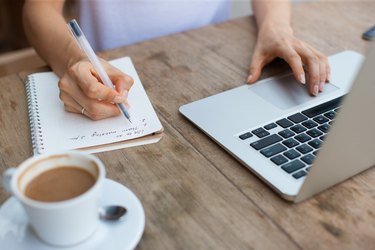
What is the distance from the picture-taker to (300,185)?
0.58 m

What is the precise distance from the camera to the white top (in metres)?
1.22

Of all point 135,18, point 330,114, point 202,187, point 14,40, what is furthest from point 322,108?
point 14,40

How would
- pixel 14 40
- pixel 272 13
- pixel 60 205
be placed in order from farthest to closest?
1. pixel 14 40
2. pixel 272 13
3. pixel 60 205

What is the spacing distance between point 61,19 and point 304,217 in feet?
2.21

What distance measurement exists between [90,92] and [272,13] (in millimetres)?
526

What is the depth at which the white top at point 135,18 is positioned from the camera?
1.22m

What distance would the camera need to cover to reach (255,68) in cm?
86

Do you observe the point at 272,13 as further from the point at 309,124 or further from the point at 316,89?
the point at 309,124

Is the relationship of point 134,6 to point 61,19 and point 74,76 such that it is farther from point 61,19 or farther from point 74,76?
point 74,76

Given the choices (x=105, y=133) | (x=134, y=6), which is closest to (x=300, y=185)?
(x=105, y=133)

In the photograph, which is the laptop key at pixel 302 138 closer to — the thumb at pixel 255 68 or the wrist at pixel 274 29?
the thumb at pixel 255 68

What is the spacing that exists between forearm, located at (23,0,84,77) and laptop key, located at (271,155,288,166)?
0.41 meters

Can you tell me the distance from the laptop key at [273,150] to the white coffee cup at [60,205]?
0.26 metres

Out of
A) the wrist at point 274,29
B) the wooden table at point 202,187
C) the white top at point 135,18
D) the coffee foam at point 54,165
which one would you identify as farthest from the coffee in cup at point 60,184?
the white top at point 135,18
